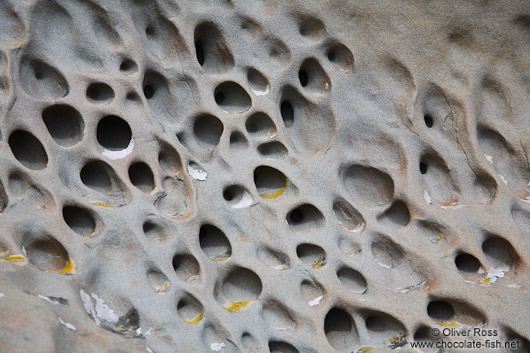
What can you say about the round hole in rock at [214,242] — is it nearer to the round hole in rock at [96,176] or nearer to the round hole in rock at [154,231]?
the round hole in rock at [154,231]

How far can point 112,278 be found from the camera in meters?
2.20

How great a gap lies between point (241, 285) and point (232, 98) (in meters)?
0.83

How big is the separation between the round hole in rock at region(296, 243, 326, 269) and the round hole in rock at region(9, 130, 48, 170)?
3.46 ft

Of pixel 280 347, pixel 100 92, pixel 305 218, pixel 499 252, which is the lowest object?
pixel 280 347

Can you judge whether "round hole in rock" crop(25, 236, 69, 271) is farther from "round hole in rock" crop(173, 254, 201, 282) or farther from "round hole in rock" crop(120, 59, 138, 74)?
"round hole in rock" crop(120, 59, 138, 74)

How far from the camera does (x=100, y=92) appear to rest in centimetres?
248

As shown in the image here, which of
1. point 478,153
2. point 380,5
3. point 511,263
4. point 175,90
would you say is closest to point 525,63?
point 478,153

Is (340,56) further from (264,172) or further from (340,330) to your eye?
(340,330)

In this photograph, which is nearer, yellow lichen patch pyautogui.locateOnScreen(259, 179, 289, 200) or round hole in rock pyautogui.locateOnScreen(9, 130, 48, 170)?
round hole in rock pyautogui.locateOnScreen(9, 130, 48, 170)

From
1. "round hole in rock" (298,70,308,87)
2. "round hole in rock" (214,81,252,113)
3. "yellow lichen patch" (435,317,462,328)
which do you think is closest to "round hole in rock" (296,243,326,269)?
"yellow lichen patch" (435,317,462,328)

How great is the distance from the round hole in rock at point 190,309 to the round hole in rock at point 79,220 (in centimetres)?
43

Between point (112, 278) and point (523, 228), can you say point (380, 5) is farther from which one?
point (112, 278)

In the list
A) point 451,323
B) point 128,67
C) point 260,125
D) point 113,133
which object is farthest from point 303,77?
point 451,323

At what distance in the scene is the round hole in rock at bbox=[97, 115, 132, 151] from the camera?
2.51 metres
